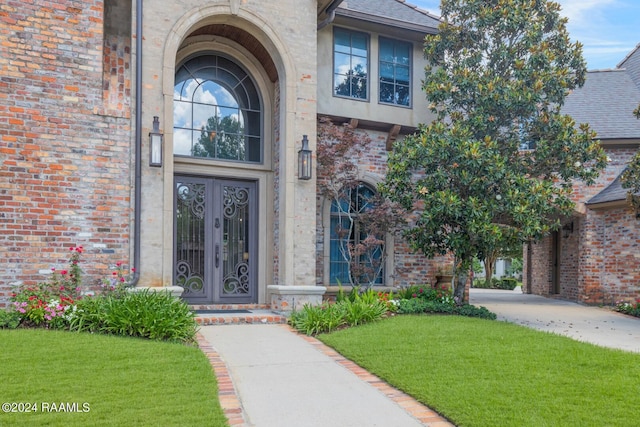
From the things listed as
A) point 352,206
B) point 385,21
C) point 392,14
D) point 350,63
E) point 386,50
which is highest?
point 392,14

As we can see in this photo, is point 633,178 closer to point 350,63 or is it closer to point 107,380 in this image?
point 350,63

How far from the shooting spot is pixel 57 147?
7.75m

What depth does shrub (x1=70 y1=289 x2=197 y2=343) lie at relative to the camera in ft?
21.7

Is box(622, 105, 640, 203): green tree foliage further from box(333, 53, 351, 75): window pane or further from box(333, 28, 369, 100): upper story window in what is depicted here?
box(333, 53, 351, 75): window pane

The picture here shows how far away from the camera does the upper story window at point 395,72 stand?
1152 centimetres

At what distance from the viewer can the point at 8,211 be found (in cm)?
744

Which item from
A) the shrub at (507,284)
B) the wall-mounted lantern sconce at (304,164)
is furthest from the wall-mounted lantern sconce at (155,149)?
the shrub at (507,284)

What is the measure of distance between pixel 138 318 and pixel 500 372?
4409 mm

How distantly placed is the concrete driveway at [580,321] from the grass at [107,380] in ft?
19.4

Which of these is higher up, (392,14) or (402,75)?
(392,14)

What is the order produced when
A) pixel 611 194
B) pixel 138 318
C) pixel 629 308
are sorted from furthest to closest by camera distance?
pixel 611 194 → pixel 629 308 → pixel 138 318

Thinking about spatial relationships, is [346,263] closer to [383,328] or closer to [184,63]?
[383,328]

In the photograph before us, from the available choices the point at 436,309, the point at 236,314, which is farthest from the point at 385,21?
the point at 236,314

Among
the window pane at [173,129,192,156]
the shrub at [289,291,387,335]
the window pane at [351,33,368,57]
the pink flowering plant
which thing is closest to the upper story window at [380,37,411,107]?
the window pane at [351,33,368,57]
